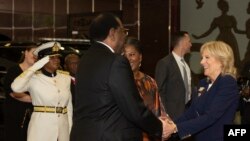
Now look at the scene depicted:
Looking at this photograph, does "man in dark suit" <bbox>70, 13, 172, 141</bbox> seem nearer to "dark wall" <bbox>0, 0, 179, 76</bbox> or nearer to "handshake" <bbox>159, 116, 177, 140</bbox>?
"handshake" <bbox>159, 116, 177, 140</bbox>

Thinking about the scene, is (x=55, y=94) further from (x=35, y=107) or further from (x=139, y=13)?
(x=139, y=13)

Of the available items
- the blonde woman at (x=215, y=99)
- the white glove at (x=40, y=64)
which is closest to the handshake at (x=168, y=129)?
the blonde woman at (x=215, y=99)

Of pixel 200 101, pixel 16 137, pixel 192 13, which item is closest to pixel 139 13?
pixel 192 13

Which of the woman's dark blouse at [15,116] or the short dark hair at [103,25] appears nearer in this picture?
the short dark hair at [103,25]

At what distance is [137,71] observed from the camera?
4.54m

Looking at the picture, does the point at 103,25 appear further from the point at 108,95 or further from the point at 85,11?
the point at 85,11

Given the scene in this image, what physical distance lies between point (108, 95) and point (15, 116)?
2.55m

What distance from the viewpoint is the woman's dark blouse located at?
224 inches

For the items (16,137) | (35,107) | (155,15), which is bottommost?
(16,137)

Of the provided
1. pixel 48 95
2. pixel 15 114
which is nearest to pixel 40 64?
pixel 48 95

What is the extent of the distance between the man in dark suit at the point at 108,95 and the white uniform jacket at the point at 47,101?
1.41 metres

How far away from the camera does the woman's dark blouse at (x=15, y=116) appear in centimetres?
569

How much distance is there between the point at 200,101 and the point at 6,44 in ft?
14.0

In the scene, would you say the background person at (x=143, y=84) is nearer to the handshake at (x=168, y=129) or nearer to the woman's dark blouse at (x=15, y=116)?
the handshake at (x=168, y=129)
